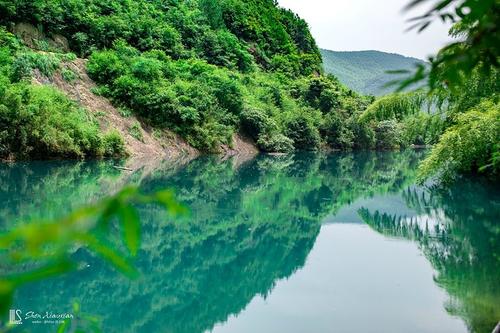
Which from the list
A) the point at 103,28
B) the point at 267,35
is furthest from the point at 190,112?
the point at 267,35

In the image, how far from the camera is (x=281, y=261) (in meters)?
8.02

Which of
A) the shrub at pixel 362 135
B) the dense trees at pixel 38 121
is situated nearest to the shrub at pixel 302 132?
the shrub at pixel 362 135

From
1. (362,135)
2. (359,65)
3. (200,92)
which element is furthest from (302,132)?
(359,65)

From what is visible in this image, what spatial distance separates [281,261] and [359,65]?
14811cm

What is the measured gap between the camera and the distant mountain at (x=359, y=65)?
130 m

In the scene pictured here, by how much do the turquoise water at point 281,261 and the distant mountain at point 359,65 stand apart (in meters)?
113

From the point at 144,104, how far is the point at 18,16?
7777mm

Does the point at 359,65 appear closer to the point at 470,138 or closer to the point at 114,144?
the point at 114,144

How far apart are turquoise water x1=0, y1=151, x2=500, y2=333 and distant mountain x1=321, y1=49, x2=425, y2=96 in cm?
11308

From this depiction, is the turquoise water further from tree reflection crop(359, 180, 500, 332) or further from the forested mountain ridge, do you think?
the forested mountain ridge

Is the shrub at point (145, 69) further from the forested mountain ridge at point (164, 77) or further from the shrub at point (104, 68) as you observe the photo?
the shrub at point (104, 68)

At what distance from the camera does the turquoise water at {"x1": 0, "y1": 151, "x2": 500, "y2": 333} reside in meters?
5.38

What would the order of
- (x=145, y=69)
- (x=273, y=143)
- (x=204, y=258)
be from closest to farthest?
1. (x=204, y=258)
2. (x=145, y=69)
3. (x=273, y=143)

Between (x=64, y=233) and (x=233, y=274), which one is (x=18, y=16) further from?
(x=64, y=233)
